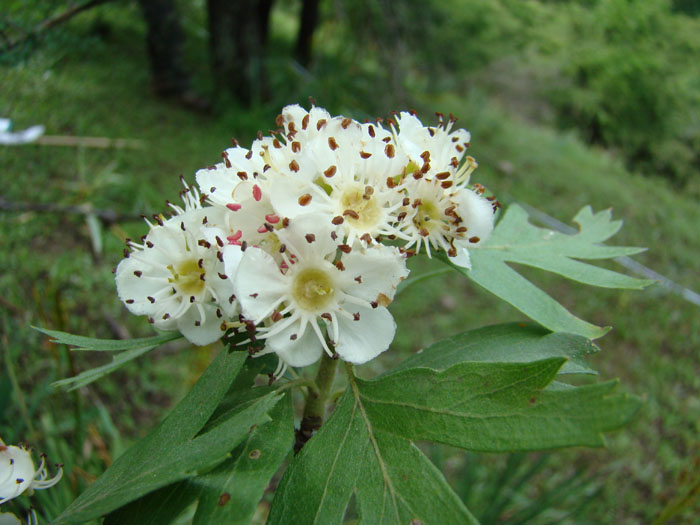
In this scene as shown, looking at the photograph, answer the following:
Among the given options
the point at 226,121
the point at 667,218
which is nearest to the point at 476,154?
the point at 667,218

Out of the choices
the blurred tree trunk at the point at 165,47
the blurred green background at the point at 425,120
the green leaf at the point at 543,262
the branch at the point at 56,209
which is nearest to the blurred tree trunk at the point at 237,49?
the blurred green background at the point at 425,120

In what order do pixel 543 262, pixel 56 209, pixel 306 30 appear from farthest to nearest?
pixel 306 30 → pixel 56 209 → pixel 543 262

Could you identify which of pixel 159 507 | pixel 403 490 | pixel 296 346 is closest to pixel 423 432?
pixel 403 490

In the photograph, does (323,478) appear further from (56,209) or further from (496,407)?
(56,209)

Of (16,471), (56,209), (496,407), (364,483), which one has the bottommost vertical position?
(56,209)

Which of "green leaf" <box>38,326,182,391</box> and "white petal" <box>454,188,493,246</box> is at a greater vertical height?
"white petal" <box>454,188,493,246</box>

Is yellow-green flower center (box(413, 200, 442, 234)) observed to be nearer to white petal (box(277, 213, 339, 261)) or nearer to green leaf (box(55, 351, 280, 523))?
white petal (box(277, 213, 339, 261))

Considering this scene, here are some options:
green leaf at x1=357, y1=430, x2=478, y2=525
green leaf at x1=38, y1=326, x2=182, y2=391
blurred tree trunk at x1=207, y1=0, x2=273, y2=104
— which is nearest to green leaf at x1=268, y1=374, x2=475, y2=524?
green leaf at x1=357, y1=430, x2=478, y2=525

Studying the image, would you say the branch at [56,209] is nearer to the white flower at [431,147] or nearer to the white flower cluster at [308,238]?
the white flower cluster at [308,238]
